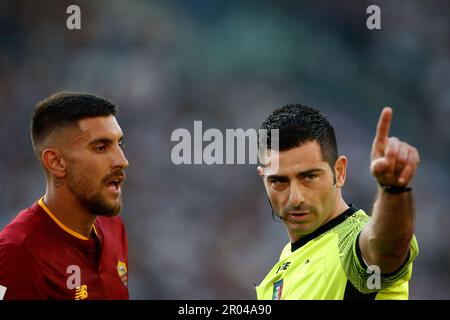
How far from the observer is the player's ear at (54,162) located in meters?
3.87

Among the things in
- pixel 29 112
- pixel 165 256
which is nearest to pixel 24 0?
pixel 29 112

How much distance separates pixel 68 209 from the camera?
12.6 ft

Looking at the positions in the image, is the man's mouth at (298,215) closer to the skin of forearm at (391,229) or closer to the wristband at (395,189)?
the skin of forearm at (391,229)

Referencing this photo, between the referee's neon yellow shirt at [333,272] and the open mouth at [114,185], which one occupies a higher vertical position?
the open mouth at [114,185]

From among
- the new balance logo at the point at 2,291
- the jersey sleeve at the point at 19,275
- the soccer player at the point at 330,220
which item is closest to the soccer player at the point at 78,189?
the jersey sleeve at the point at 19,275

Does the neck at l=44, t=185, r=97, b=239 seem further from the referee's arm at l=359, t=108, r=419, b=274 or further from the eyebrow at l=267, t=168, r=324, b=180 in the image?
the referee's arm at l=359, t=108, r=419, b=274

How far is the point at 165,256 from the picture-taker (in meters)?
8.02

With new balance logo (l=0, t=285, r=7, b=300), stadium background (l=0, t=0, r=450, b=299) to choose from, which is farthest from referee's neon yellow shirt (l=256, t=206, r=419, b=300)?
stadium background (l=0, t=0, r=450, b=299)

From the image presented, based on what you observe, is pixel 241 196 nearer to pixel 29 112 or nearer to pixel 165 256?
pixel 165 256

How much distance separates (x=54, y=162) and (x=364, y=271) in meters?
1.97

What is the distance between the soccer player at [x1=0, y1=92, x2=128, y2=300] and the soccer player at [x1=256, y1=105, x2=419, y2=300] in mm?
966

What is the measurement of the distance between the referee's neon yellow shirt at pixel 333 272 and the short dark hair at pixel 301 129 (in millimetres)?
348

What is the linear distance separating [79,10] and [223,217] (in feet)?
11.0

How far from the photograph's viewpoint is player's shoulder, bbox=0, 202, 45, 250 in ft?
11.5
